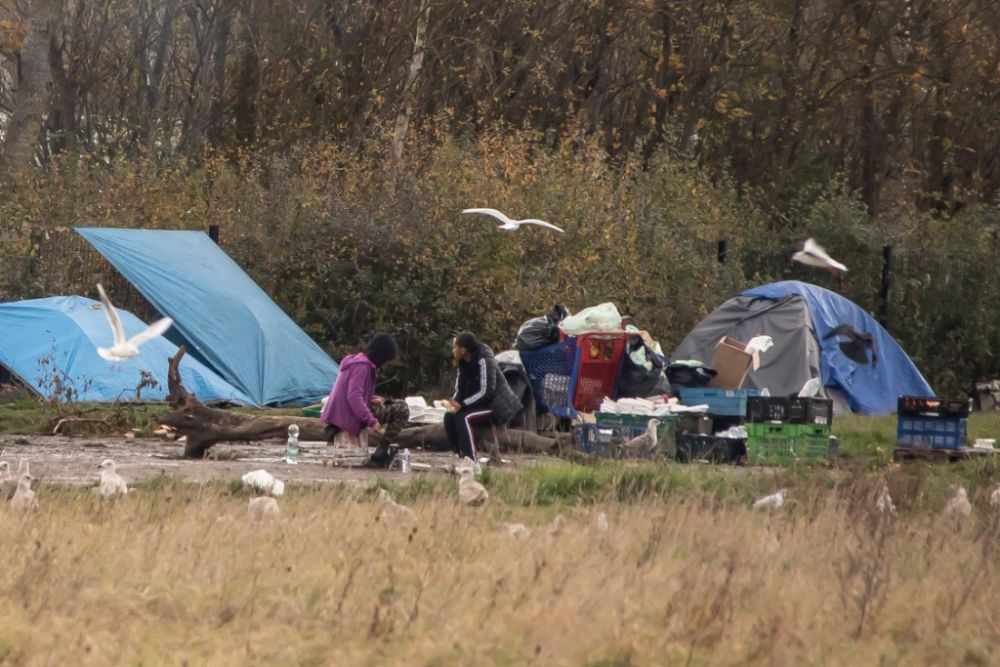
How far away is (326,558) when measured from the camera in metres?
8.09

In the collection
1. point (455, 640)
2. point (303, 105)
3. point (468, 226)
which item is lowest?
point (455, 640)

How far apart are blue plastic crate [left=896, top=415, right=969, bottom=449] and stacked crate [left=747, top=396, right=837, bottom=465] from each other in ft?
2.70

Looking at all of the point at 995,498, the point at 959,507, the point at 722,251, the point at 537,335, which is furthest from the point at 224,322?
the point at 959,507

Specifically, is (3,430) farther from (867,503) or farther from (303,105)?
(303,105)

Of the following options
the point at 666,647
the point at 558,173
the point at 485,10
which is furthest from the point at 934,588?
the point at 485,10

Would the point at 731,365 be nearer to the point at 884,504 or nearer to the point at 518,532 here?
the point at 884,504

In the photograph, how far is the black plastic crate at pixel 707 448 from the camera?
14.1 m

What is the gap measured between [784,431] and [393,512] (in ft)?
17.6

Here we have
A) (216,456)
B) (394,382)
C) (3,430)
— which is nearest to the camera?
(216,456)

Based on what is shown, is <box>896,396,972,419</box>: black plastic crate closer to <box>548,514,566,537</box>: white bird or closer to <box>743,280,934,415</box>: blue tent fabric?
<box>743,280,934,415</box>: blue tent fabric

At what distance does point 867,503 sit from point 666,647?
3.52 m

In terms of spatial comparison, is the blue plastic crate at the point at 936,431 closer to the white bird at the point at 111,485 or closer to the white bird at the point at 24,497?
the white bird at the point at 111,485

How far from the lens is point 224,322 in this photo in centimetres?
1828

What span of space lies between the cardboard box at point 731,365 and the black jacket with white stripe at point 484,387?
3907 millimetres
